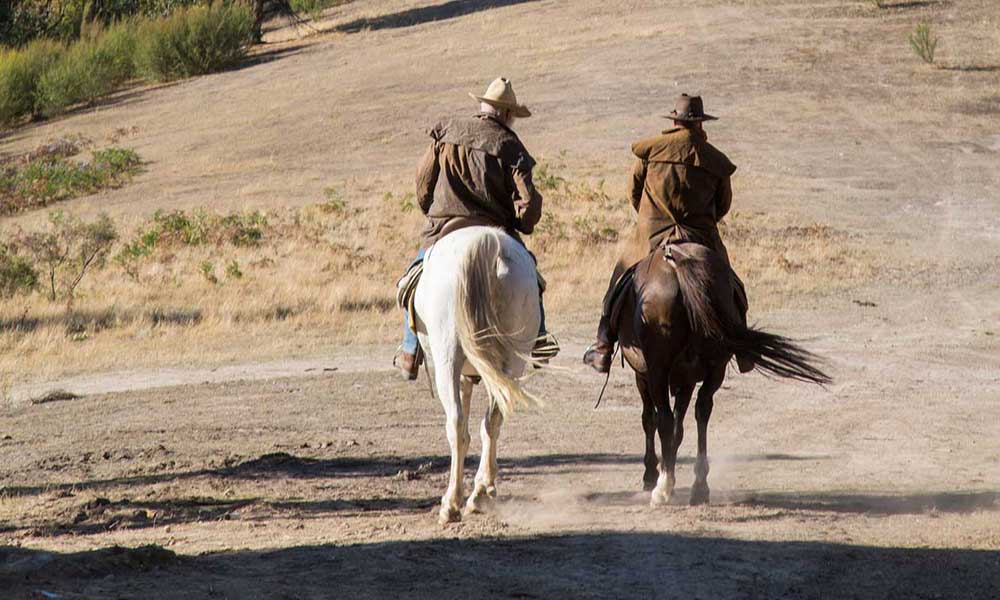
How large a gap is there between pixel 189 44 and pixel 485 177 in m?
39.5

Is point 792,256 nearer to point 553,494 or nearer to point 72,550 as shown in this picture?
point 553,494

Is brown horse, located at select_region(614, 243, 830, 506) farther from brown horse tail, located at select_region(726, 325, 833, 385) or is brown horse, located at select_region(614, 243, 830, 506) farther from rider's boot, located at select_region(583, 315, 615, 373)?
rider's boot, located at select_region(583, 315, 615, 373)

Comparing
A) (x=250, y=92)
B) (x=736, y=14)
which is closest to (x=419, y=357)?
(x=250, y=92)

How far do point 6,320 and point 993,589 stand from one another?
1497 cm

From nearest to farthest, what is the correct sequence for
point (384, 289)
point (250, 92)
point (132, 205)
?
point (384, 289) → point (132, 205) → point (250, 92)

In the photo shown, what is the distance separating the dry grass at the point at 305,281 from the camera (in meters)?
16.7

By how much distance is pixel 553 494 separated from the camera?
8.79 m

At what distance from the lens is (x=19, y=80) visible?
1636 inches

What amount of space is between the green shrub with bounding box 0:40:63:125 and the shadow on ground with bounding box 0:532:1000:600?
3736 centimetres

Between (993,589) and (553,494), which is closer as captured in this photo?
(993,589)

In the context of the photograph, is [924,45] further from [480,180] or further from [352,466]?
[480,180]

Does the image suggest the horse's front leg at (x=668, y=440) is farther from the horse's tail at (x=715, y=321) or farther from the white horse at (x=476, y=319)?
the white horse at (x=476, y=319)

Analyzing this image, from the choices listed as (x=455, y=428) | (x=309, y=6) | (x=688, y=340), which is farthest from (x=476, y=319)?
(x=309, y=6)

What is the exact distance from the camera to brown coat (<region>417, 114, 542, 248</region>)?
8133mm
